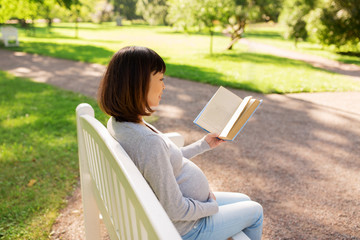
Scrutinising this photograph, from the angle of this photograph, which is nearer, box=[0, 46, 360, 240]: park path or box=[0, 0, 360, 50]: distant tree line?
box=[0, 46, 360, 240]: park path

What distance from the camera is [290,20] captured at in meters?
18.7

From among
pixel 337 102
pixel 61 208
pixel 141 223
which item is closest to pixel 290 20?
pixel 337 102

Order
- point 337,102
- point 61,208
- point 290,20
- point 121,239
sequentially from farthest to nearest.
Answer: point 290,20 → point 337,102 → point 61,208 → point 121,239

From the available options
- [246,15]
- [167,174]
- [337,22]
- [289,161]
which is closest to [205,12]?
[246,15]

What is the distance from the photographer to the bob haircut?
4.59 ft

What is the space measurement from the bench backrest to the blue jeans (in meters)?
0.42

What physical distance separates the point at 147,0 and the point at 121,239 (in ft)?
131

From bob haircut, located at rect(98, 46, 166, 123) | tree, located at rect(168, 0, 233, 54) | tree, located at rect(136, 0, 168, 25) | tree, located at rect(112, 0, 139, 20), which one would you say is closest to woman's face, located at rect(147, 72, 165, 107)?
bob haircut, located at rect(98, 46, 166, 123)

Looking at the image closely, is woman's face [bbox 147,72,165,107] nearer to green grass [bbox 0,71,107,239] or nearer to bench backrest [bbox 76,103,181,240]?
bench backrest [bbox 76,103,181,240]

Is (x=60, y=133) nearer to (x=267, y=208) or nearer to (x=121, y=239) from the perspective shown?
(x=267, y=208)

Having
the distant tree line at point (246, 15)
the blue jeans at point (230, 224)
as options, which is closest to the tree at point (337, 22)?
the distant tree line at point (246, 15)

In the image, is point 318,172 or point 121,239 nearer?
point 121,239

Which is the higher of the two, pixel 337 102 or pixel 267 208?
pixel 337 102

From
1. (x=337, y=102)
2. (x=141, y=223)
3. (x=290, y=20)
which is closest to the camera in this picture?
(x=141, y=223)
